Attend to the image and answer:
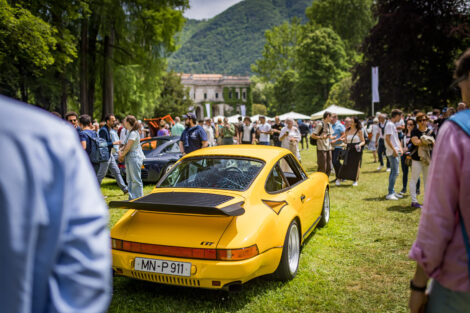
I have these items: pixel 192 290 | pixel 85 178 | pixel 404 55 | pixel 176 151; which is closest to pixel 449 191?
pixel 85 178

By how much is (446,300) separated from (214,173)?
10.8 ft

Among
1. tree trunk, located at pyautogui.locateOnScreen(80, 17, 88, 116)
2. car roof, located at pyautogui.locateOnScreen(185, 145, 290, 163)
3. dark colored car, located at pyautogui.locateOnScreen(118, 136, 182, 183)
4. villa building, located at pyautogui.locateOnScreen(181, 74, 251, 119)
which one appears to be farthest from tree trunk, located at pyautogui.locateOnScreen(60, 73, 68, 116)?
villa building, located at pyautogui.locateOnScreen(181, 74, 251, 119)

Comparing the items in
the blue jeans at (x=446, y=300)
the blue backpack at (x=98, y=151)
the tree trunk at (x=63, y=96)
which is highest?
the tree trunk at (x=63, y=96)

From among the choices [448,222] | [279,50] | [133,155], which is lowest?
[133,155]

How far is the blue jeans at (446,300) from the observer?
4.77 ft

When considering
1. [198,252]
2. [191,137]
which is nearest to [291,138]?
[191,137]

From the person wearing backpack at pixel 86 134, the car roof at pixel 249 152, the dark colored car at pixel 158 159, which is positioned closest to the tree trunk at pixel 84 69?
the dark colored car at pixel 158 159

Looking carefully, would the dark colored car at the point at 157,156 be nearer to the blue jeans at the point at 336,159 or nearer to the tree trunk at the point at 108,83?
the blue jeans at the point at 336,159

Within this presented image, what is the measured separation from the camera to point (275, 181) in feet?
15.1

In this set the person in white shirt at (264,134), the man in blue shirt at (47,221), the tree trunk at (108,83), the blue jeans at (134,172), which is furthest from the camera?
the tree trunk at (108,83)

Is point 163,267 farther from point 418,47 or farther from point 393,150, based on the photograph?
point 418,47

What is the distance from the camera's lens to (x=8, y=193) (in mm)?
833

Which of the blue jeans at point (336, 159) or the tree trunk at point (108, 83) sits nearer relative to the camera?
the blue jeans at point (336, 159)

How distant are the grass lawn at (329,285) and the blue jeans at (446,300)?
2211 mm
